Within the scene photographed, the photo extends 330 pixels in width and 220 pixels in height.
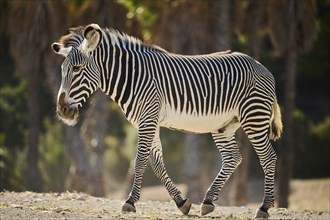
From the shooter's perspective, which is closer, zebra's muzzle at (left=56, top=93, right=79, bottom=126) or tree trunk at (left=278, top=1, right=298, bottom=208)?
zebra's muzzle at (left=56, top=93, right=79, bottom=126)

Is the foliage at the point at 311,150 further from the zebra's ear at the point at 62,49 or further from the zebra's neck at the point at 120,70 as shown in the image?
the zebra's ear at the point at 62,49

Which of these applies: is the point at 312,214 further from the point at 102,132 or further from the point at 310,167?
the point at 310,167

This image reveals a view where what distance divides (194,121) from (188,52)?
14191mm

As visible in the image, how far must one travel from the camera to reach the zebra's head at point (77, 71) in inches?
505

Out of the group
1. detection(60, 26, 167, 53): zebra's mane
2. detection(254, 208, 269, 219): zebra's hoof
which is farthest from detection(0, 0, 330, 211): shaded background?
detection(254, 208, 269, 219): zebra's hoof

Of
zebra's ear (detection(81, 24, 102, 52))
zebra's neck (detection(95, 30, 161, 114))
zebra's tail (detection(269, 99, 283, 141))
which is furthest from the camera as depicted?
zebra's tail (detection(269, 99, 283, 141))

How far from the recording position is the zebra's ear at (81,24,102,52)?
13.0 meters

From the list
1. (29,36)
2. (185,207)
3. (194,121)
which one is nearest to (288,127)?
(29,36)

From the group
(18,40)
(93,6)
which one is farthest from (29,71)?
(93,6)

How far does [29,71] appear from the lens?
30.5 meters

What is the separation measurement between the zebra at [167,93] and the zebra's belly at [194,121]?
0.05ft

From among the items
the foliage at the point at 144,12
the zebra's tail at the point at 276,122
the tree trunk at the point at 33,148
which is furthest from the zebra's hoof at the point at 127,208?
the tree trunk at the point at 33,148

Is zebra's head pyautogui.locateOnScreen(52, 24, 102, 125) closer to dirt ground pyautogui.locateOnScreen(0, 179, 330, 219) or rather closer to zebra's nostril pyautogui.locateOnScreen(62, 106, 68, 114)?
zebra's nostril pyautogui.locateOnScreen(62, 106, 68, 114)

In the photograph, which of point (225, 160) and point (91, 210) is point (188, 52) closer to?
point (225, 160)
